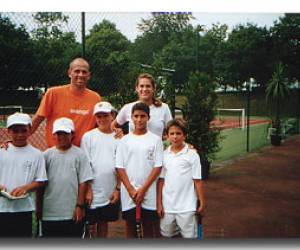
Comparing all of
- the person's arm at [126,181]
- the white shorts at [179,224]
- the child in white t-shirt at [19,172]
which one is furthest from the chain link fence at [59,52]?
the white shorts at [179,224]

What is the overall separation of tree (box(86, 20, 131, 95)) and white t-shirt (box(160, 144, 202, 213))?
1.03 m

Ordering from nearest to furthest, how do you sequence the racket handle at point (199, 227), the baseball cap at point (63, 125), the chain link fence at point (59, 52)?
the baseball cap at point (63, 125)
the racket handle at point (199, 227)
the chain link fence at point (59, 52)

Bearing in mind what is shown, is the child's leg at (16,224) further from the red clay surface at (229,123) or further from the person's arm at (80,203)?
the red clay surface at (229,123)

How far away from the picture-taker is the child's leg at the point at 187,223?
3330mm

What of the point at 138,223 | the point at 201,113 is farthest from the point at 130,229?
the point at 201,113

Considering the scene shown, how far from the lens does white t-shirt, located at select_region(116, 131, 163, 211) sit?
328 centimetres

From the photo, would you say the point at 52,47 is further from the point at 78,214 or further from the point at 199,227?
the point at 199,227

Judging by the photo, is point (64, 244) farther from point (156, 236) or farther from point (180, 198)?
point (180, 198)

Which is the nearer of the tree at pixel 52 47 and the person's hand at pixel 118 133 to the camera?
the person's hand at pixel 118 133

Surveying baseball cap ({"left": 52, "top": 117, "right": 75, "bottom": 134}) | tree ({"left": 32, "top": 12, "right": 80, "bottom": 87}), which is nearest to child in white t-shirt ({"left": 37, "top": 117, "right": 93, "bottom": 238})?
baseball cap ({"left": 52, "top": 117, "right": 75, "bottom": 134})

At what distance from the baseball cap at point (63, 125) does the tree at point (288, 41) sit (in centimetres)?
200

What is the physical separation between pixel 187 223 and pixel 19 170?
137cm

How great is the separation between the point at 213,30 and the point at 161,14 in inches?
19.5

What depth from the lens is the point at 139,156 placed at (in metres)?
3.28
